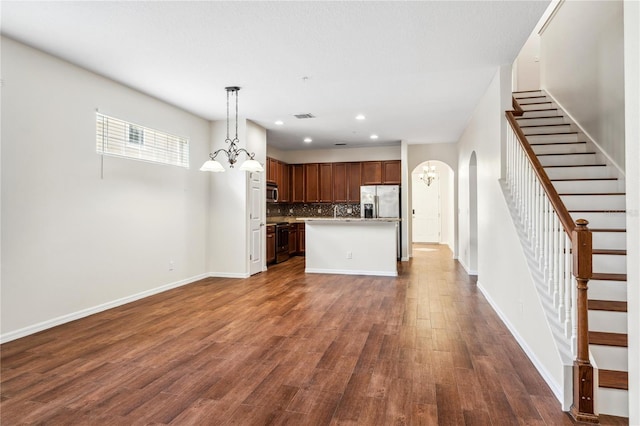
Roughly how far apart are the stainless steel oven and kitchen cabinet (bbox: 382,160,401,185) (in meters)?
2.73

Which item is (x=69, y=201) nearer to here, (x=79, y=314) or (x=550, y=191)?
(x=79, y=314)

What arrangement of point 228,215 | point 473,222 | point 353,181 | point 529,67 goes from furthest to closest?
point 353,181 < point 529,67 < point 473,222 < point 228,215

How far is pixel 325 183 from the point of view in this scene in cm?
946

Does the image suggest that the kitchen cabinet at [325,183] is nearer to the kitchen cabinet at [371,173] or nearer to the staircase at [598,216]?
the kitchen cabinet at [371,173]

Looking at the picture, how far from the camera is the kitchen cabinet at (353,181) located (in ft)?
30.1

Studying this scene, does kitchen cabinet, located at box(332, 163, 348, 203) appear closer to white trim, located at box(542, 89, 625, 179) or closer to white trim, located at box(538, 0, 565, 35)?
white trim, located at box(542, 89, 625, 179)

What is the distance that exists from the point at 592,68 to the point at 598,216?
216cm

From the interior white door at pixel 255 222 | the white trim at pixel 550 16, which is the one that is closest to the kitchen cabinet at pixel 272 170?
the interior white door at pixel 255 222

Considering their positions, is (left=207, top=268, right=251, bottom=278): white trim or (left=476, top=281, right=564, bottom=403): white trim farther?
(left=207, top=268, right=251, bottom=278): white trim

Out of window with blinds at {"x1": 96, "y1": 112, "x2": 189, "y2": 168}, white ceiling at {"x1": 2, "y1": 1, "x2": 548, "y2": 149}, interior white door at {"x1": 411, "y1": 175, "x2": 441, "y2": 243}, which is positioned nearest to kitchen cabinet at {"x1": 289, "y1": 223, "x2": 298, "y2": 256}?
window with blinds at {"x1": 96, "y1": 112, "x2": 189, "y2": 168}

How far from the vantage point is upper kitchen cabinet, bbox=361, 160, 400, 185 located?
29.4 feet

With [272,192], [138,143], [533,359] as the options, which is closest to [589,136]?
[533,359]

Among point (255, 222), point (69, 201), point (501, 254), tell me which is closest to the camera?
point (69, 201)

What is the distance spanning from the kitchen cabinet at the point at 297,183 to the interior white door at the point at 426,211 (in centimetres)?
490
